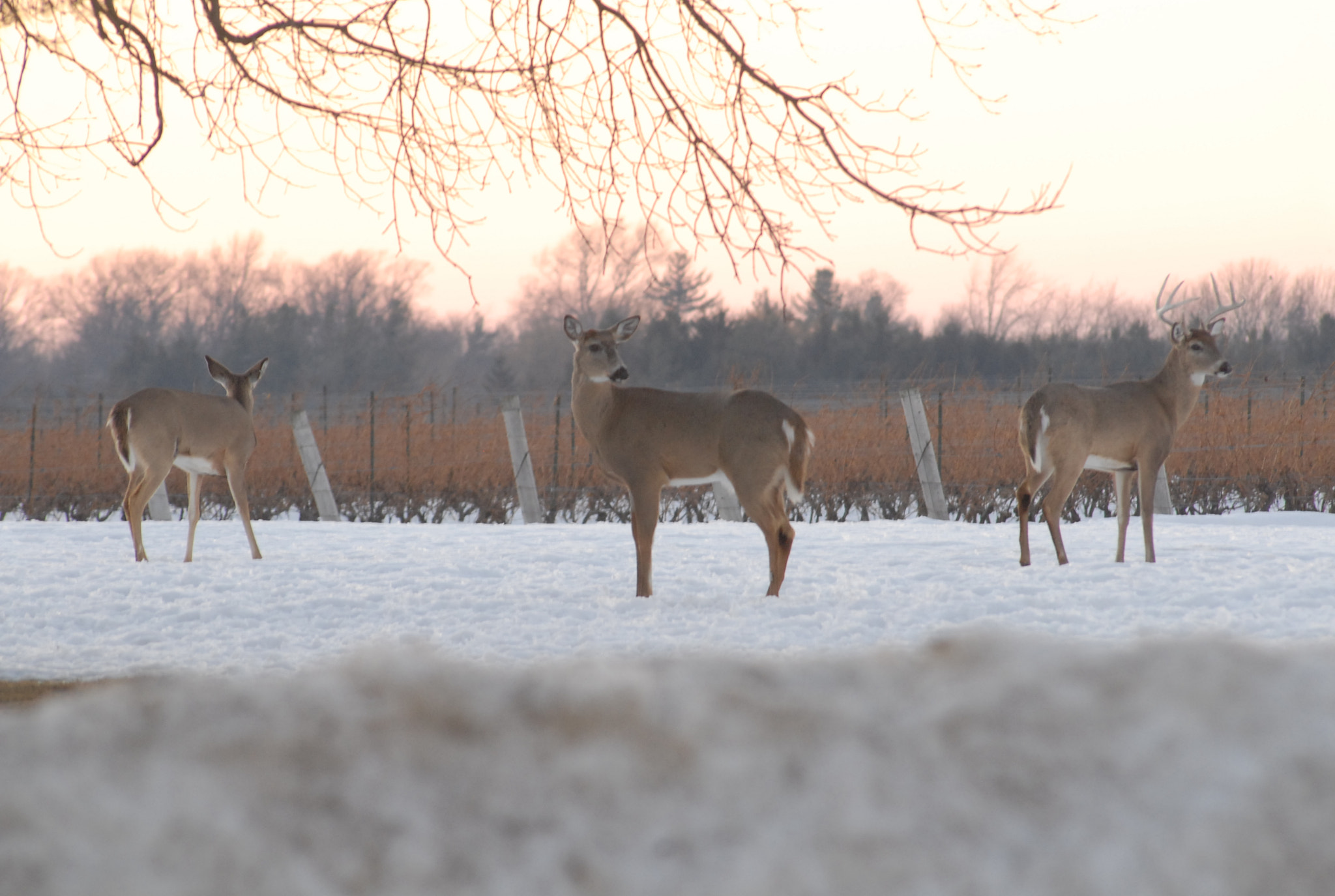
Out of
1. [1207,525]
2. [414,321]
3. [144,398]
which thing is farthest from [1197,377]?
[414,321]

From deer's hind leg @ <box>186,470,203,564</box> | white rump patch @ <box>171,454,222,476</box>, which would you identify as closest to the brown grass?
deer's hind leg @ <box>186,470,203,564</box>

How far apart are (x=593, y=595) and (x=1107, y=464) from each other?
4.05 metres

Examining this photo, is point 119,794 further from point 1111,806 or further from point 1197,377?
point 1197,377

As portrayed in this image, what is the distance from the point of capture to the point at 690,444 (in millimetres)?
7477

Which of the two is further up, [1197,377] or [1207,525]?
[1197,377]

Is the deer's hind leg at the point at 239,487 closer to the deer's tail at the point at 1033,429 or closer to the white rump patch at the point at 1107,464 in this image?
the deer's tail at the point at 1033,429

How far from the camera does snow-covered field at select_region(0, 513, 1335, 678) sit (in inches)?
230

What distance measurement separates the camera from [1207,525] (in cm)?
1183

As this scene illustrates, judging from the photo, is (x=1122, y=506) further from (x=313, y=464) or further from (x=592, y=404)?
(x=313, y=464)

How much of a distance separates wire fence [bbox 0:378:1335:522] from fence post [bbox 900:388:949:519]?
0.44 meters

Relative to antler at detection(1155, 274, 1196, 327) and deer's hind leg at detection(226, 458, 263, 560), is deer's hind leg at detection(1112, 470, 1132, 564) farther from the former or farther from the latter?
deer's hind leg at detection(226, 458, 263, 560)

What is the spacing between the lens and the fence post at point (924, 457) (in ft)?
44.2

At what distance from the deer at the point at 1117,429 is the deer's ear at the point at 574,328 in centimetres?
317

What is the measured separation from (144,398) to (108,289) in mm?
52395
